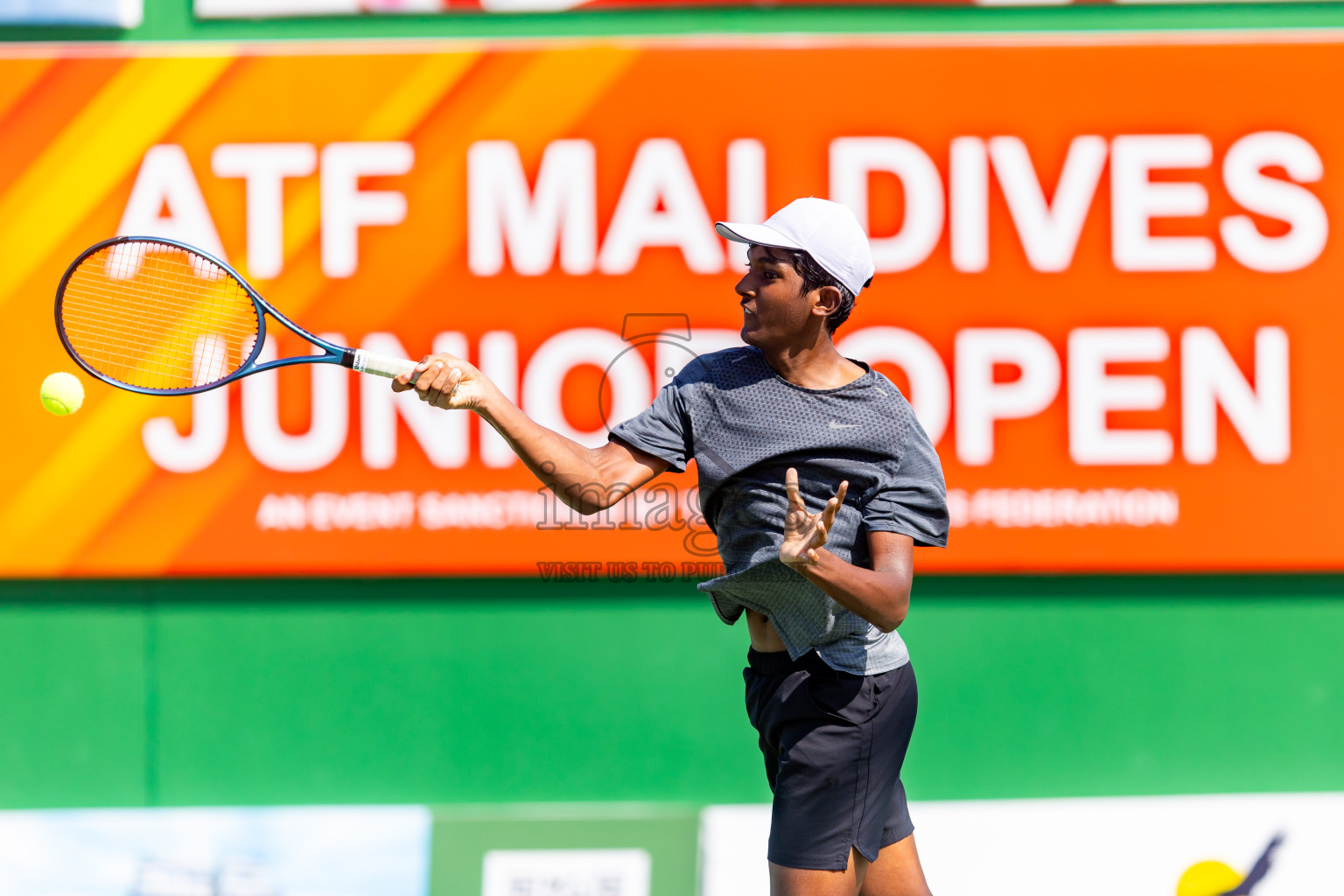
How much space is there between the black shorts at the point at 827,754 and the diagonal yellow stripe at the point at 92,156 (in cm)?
255

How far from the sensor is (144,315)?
3.35 meters

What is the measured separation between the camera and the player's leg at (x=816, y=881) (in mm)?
2250

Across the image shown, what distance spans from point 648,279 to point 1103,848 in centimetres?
225

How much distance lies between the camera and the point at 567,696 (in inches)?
144

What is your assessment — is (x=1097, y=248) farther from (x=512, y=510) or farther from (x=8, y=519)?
(x=8, y=519)

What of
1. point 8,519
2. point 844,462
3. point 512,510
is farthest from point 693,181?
point 8,519

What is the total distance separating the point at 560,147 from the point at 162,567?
1.78 meters

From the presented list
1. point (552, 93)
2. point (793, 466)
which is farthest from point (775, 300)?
point (552, 93)

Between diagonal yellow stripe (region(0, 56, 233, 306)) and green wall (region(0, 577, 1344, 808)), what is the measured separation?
3.52ft

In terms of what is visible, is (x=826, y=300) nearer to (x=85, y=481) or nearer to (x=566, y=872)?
(x=566, y=872)

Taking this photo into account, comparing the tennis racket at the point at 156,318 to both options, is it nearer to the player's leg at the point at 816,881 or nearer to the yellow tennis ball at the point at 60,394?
the yellow tennis ball at the point at 60,394

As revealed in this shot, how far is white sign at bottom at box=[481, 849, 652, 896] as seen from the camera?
3.57m

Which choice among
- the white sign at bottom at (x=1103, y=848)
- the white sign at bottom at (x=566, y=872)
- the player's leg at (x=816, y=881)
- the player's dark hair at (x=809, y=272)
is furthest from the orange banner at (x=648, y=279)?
the player's leg at (x=816, y=881)

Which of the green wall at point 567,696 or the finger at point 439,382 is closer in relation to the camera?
the finger at point 439,382
